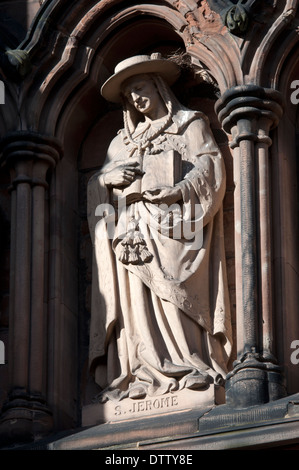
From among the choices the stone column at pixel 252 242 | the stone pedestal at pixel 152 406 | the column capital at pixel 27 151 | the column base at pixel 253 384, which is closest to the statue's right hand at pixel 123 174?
the column capital at pixel 27 151

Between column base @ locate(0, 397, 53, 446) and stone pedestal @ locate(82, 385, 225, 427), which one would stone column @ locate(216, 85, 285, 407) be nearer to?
stone pedestal @ locate(82, 385, 225, 427)

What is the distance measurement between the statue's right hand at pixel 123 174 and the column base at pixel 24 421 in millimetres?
1523

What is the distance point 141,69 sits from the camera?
13102 millimetres

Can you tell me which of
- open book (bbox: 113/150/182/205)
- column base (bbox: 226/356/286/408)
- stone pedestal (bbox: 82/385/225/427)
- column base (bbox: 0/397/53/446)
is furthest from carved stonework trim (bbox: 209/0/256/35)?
column base (bbox: 0/397/53/446)

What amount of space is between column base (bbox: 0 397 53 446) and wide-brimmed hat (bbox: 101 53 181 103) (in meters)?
2.22

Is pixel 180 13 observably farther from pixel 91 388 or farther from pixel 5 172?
pixel 91 388

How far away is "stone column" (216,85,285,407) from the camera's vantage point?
38.8 ft

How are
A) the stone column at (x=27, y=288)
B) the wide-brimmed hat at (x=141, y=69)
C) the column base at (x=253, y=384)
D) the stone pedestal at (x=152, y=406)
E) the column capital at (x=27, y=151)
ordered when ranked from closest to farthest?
the column base at (x=253, y=384)
the stone pedestal at (x=152, y=406)
the stone column at (x=27, y=288)
the wide-brimmed hat at (x=141, y=69)
the column capital at (x=27, y=151)

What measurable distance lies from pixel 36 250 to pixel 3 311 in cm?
54

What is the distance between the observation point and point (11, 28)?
13.8 meters

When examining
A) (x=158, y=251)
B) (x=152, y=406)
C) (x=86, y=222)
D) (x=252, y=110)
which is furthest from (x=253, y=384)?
(x=86, y=222)

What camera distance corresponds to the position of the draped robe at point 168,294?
12352 mm

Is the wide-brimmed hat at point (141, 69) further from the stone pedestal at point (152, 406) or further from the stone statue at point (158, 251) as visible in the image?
the stone pedestal at point (152, 406)
